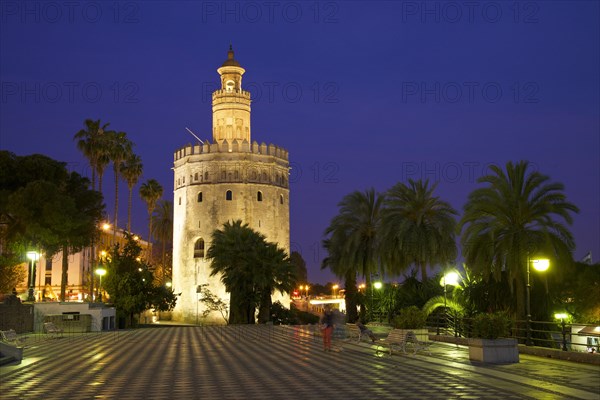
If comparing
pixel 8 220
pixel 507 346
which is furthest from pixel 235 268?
pixel 507 346

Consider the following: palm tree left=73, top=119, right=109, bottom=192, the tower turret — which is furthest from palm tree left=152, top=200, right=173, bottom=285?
palm tree left=73, top=119, right=109, bottom=192

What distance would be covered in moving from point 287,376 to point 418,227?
1671cm

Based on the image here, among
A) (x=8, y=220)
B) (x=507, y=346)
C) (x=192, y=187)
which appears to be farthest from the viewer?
(x=192, y=187)

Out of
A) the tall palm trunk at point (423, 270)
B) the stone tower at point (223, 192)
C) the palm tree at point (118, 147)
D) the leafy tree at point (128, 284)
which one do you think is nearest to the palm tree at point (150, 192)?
the stone tower at point (223, 192)

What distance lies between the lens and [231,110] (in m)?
65.2

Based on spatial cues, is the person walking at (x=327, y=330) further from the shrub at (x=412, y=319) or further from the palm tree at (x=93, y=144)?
→ the palm tree at (x=93, y=144)

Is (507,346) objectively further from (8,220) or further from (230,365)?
(8,220)

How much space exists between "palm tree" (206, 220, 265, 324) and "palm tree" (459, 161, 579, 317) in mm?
21520

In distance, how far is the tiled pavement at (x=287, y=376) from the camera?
11.1 m

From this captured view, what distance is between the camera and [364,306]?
36469mm

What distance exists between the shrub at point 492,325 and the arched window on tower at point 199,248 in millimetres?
50283

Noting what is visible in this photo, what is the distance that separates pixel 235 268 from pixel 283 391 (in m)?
31.1

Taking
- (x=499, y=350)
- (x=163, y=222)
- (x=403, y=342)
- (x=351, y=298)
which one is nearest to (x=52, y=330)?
(x=351, y=298)

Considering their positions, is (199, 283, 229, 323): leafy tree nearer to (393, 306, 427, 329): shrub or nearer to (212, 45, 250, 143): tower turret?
(212, 45, 250, 143): tower turret
